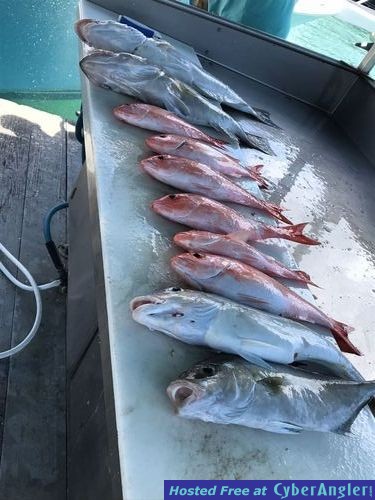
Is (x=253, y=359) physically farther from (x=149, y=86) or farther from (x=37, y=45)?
(x=37, y=45)

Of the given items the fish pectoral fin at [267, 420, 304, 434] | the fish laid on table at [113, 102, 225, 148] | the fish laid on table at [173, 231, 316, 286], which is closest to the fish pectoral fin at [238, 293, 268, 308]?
the fish laid on table at [173, 231, 316, 286]

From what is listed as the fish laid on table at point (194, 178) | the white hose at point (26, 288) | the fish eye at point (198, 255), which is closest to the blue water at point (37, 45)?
the white hose at point (26, 288)

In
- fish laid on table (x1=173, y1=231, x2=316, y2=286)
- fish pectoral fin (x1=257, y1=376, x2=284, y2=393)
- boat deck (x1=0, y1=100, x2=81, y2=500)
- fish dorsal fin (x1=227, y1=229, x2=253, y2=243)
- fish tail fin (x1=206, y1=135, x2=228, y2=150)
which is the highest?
fish tail fin (x1=206, y1=135, x2=228, y2=150)

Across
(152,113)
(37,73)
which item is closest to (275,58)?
(152,113)

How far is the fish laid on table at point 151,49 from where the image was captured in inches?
88.3

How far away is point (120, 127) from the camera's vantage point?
6.10 ft

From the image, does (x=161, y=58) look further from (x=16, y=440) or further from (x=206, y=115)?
(x=16, y=440)

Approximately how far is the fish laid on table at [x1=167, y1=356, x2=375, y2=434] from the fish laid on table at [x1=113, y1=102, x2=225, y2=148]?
1.16m

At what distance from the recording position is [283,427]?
1.10m

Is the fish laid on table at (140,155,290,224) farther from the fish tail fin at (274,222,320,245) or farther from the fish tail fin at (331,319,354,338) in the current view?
the fish tail fin at (331,319,354,338)

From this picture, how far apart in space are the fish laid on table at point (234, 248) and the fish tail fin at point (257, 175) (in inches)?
22.6

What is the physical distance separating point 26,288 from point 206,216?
55.0 inches

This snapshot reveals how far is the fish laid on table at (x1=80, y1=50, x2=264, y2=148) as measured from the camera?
6.55 feet

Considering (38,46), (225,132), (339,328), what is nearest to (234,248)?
(339,328)
